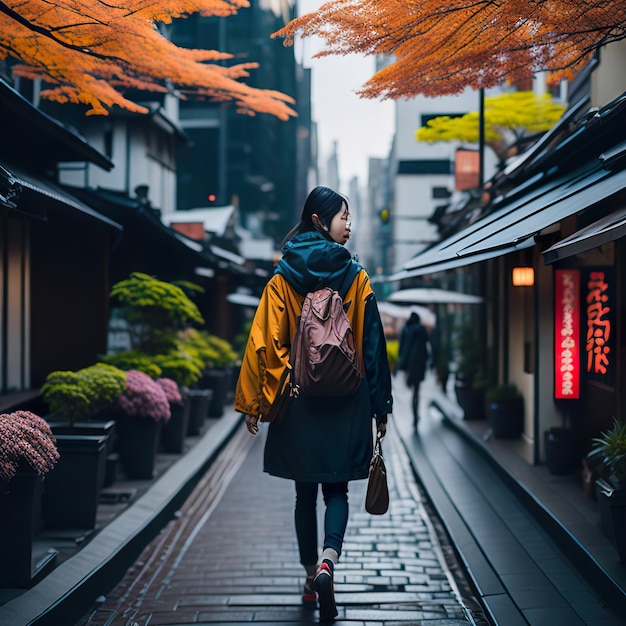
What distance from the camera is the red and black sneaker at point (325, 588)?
4.39 metres

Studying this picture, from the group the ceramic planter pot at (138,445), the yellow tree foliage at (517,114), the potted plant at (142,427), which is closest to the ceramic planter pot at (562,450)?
the potted plant at (142,427)

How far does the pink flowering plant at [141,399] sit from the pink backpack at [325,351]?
404 centimetres

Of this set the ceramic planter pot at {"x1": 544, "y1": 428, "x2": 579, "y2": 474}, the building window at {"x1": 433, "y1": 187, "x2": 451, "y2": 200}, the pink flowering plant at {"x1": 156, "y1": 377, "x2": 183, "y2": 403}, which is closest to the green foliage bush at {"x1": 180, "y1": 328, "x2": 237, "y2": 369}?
the pink flowering plant at {"x1": 156, "y1": 377, "x2": 183, "y2": 403}

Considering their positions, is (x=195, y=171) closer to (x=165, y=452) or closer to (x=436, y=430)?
(x=436, y=430)

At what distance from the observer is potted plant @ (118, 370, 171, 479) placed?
8.48 meters

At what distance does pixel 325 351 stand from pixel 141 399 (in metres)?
4.34

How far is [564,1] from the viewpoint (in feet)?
17.5

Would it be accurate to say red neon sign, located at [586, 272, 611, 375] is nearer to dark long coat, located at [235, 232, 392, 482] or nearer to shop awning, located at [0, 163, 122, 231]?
dark long coat, located at [235, 232, 392, 482]

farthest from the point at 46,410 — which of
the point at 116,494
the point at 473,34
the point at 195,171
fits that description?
the point at 195,171

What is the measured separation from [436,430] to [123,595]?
9.88m

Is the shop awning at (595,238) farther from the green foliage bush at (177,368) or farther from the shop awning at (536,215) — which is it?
the green foliage bush at (177,368)

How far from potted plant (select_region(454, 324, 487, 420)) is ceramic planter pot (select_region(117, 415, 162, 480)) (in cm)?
745

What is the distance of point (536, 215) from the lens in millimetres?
6219

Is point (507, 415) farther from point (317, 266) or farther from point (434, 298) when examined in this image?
point (317, 266)
